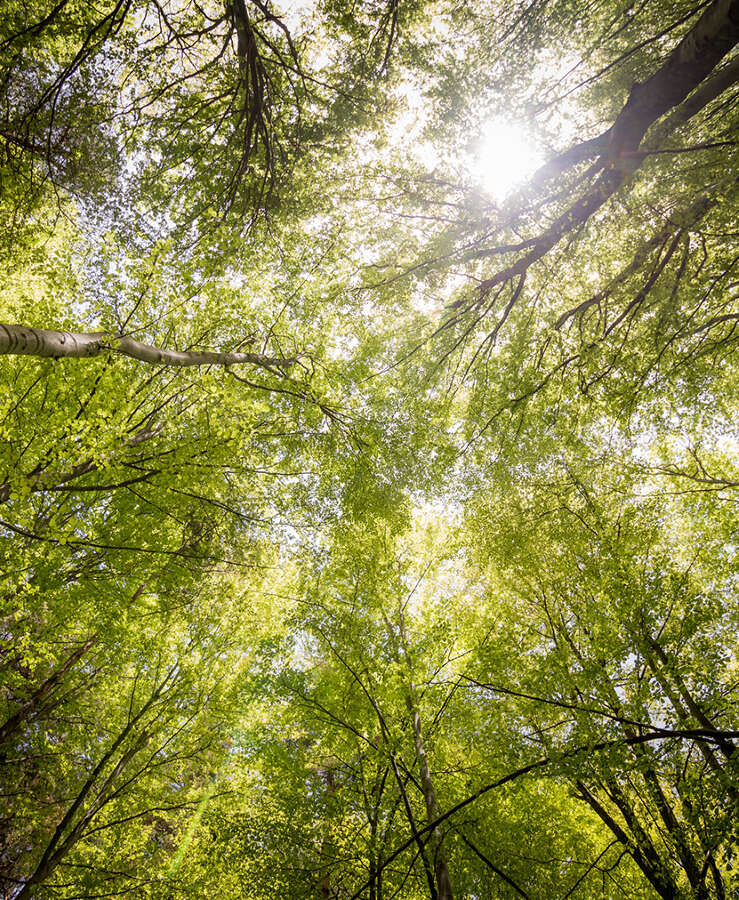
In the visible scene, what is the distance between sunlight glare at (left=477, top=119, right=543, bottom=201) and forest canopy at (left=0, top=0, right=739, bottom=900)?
0.05 metres

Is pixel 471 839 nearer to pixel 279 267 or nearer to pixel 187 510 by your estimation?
pixel 187 510

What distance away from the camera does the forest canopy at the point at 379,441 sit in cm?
464

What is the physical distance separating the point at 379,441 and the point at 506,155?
15.2ft

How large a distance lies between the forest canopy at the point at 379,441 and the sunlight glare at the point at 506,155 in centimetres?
5

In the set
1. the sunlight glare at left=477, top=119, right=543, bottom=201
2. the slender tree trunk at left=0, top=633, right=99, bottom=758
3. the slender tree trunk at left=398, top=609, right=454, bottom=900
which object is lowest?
the slender tree trunk at left=398, top=609, right=454, bottom=900

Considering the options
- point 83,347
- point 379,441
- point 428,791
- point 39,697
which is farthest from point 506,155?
point 39,697

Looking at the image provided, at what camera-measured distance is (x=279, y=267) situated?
6824 millimetres

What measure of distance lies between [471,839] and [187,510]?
7.14 m

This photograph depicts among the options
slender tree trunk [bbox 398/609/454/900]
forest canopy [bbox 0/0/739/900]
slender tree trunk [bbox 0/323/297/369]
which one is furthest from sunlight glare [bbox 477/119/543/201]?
slender tree trunk [bbox 398/609/454/900]

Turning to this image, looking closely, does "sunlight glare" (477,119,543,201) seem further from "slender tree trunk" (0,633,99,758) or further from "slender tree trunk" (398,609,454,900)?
"slender tree trunk" (0,633,99,758)

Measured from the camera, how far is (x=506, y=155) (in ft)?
18.4

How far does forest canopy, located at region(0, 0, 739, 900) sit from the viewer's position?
4.64 meters

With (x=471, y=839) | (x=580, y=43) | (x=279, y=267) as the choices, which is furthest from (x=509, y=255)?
(x=471, y=839)

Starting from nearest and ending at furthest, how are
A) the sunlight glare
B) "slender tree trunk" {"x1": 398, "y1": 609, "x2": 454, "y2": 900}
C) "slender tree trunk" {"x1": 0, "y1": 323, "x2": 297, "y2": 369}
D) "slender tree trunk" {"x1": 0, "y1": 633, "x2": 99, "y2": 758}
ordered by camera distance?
1. "slender tree trunk" {"x1": 0, "y1": 323, "x2": 297, "y2": 369}
2. "slender tree trunk" {"x1": 398, "y1": 609, "x2": 454, "y2": 900}
3. the sunlight glare
4. "slender tree trunk" {"x1": 0, "y1": 633, "x2": 99, "y2": 758}
